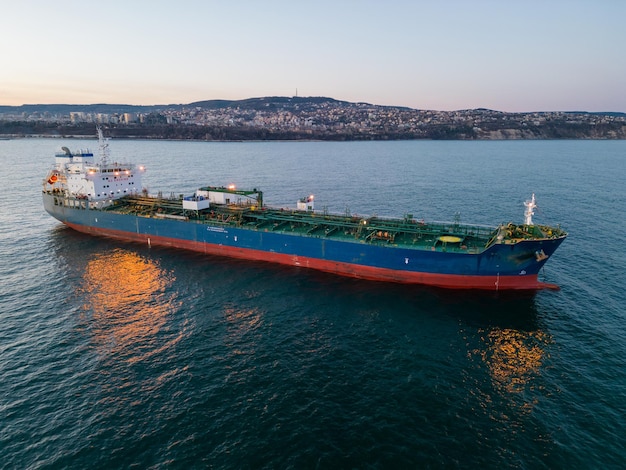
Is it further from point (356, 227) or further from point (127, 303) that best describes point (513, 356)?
point (127, 303)

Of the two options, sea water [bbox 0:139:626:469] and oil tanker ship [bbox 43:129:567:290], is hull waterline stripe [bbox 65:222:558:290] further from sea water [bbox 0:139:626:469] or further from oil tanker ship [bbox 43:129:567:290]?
sea water [bbox 0:139:626:469]

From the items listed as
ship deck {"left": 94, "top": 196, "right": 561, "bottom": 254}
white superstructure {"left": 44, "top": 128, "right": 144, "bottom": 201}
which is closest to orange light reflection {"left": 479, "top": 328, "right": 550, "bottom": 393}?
ship deck {"left": 94, "top": 196, "right": 561, "bottom": 254}

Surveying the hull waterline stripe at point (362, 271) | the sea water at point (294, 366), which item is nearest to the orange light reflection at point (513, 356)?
the sea water at point (294, 366)

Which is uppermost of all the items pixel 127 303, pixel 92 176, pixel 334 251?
pixel 92 176

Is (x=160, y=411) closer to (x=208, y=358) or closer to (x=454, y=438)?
(x=208, y=358)

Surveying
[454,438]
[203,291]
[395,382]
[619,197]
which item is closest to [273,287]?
[203,291]

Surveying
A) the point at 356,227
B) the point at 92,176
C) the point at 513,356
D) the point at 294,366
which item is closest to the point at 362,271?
the point at 356,227

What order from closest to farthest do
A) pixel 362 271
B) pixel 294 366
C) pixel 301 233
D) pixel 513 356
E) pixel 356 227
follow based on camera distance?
1. pixel 294 366
2. pixel 513 356
3. pixel 362 271
4. pixel 301 233
5. pixel 356 227
